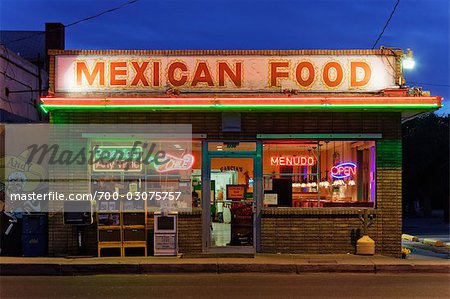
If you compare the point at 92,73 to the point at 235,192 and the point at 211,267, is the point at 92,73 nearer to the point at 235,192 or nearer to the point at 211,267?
the point at 235,192

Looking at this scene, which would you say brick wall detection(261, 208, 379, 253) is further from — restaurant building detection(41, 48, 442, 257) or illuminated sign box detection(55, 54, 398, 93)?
illuminated sign box detection(55, 54, 398, 93)

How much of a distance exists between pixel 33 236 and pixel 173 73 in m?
5.05

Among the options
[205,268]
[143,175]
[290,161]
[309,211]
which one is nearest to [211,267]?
[205,268]

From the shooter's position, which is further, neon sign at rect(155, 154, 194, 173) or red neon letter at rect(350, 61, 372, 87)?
neon sign at rect(155, 154, 194, 173)

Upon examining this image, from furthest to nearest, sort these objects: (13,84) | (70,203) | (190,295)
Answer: (13,84), (70,203), (190,295)

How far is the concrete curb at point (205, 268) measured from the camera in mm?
13133

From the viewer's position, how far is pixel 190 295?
998 cm

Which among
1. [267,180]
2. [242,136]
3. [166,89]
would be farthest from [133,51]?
[267,180]

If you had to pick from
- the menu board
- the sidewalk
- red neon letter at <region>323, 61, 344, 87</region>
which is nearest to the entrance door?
the menu board

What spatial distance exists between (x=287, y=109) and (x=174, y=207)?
Answer: 3.55 metres

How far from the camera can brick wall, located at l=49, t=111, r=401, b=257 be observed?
14812mm

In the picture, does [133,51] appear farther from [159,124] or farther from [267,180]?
[267,180]

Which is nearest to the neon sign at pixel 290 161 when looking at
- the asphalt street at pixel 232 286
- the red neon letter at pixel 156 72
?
the asphalt street at pixel 232 286

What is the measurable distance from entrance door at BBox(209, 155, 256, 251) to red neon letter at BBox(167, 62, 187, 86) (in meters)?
1.98
